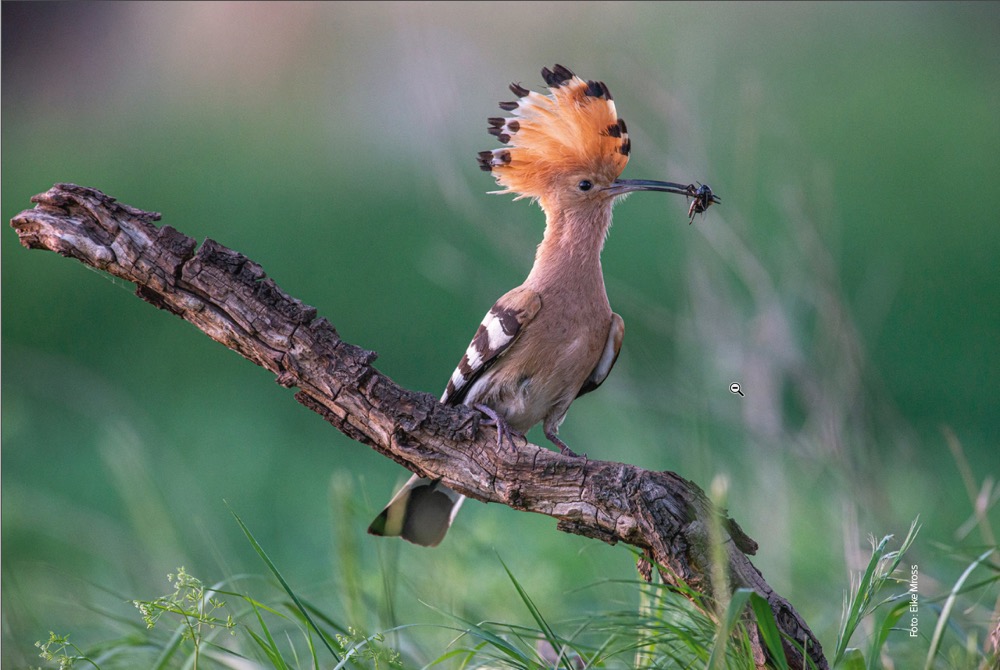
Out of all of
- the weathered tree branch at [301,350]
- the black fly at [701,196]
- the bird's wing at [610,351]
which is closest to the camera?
the weathered tree branch at [301,350]

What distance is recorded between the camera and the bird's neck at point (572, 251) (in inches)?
83.2

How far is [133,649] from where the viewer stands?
1950 millimetres

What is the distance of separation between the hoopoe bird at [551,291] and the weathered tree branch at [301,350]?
0.31 meters

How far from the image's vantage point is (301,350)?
1.63 meters

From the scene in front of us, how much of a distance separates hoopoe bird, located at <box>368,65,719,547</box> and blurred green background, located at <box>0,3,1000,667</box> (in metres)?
0.23

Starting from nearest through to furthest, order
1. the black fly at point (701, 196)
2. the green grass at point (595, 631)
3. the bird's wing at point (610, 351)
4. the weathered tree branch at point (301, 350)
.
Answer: the green grass at point (595, 631)
the weathered tree branch at point (301, 350)
the black fly at point (701, 196)
the bird's wing at point (610, 351)

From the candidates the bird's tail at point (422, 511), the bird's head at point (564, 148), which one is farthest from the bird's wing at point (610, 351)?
the bird's tail at point (422, 511)

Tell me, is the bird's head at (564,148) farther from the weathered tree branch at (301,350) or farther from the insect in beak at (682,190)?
the weathered tree branch at (301,350)

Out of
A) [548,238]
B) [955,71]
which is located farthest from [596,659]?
[955,71]

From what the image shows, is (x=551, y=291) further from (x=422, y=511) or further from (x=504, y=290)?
(x=504, y=290)

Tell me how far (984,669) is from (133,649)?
5.11ft

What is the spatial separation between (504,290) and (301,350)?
2.38 meters

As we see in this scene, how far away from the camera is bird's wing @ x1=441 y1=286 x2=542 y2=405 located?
6.67 ft

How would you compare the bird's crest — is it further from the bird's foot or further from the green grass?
the green grass
